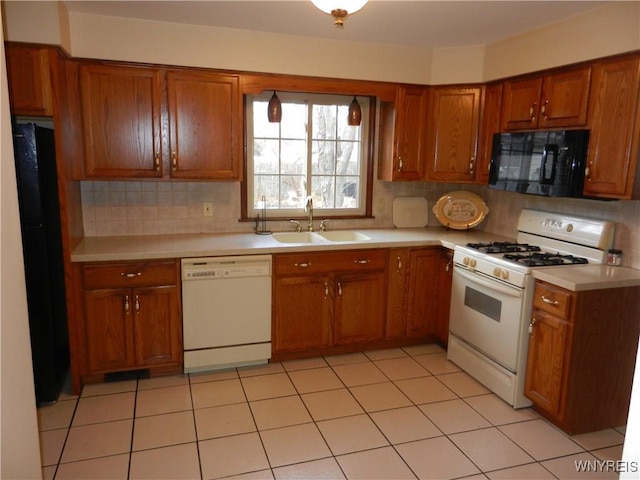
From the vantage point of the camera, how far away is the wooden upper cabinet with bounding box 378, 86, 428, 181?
11.6 feet

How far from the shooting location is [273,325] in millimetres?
3205

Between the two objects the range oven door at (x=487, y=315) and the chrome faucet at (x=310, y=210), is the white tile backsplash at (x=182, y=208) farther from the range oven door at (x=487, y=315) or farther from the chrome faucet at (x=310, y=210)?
the range oven door at (x=487, y=315)

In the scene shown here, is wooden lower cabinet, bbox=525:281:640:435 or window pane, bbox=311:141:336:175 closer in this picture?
wooden lower cabinet, bbox=525:281:640:435

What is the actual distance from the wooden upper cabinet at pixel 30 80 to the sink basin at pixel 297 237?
168cm

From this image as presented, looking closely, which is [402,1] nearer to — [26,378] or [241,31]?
[241,31]

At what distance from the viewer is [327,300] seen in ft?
10.8

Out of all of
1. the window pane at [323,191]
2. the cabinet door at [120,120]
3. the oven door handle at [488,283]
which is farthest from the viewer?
the window pane at [323,191]

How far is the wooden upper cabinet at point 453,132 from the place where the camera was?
11.5 feet

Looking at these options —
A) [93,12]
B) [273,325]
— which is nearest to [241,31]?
[93,12]

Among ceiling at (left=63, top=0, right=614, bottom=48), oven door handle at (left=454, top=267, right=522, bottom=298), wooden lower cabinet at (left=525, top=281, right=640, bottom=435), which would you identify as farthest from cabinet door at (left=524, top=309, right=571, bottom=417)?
ceiling at (left=63, top=0, right=614, bottom=48)

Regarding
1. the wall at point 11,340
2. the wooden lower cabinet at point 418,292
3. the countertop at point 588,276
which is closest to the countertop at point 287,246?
the countertop at point 588,276

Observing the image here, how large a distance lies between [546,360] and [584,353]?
0.65 feet

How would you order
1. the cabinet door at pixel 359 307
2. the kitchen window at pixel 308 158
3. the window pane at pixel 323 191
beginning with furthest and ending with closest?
1. the window pane at pixel 323 191
2. the kitchen window at pixel 308 158
3. the cabinet door at pixel 359 307

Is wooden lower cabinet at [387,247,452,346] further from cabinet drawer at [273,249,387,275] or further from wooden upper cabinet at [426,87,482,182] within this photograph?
wooden upper cabinet at [426,87,482,182]
